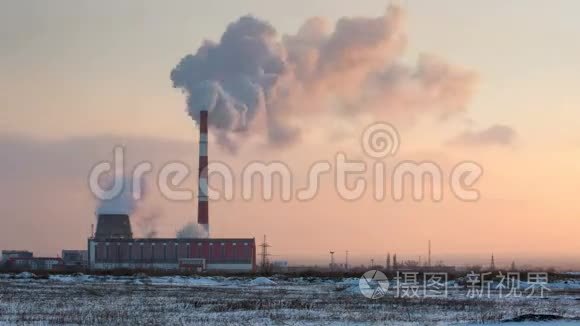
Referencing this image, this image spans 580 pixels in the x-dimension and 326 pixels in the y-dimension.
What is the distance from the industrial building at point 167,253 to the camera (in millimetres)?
125500

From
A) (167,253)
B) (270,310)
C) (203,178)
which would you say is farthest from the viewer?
(167,253)

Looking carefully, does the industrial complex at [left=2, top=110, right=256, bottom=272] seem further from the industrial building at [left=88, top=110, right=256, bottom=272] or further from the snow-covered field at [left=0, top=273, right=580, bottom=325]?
the snow-covered field at [left=0, top=273, right=580, bottom=325]

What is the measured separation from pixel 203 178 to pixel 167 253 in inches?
893

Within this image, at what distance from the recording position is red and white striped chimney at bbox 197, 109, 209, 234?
4063 inches

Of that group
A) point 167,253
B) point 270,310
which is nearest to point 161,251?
point 167,253

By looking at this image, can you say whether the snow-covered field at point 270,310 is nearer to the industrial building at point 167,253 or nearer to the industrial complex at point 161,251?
the industrial complex at point 161,251

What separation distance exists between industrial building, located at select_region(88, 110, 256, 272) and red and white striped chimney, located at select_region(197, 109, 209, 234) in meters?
1.82

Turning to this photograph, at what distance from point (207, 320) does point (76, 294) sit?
18787mm

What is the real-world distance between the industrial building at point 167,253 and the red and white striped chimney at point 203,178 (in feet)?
5.98

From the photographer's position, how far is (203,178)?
110875 millimetres

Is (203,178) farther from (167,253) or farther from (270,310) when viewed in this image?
(270,310)

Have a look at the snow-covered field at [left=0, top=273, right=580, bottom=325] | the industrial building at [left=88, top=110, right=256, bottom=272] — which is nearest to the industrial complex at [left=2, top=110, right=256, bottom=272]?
the industrial building at [left=88, top=110, right=256, bottom=272]

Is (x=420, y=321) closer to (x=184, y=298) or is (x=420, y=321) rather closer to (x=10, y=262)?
(x=184, y=298)

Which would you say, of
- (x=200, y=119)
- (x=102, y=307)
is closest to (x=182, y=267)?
(x=200, y=119)
